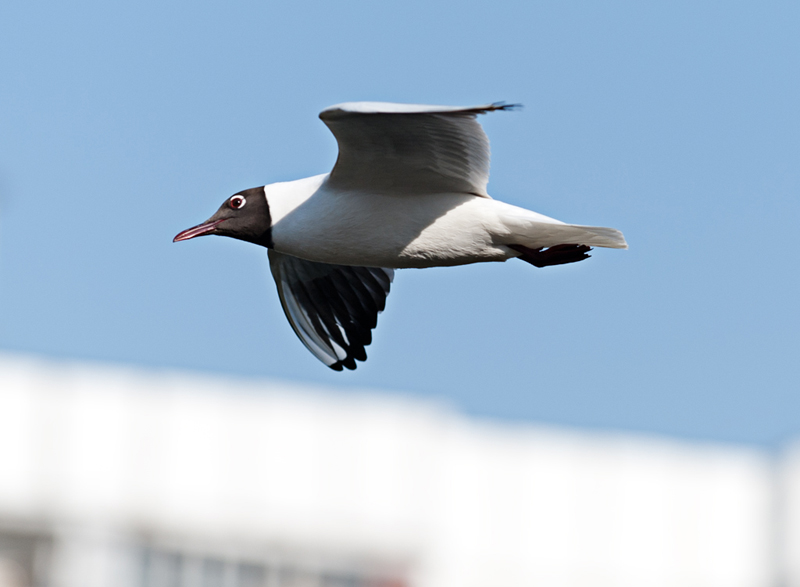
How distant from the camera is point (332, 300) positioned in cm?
719

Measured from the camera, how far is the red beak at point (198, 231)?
6211mm

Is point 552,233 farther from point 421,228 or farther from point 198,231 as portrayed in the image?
point 198,231

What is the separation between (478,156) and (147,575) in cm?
1528

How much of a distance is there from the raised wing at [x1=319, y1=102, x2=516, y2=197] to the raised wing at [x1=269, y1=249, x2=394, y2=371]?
4.81 feet

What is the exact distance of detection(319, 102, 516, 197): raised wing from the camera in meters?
5.23

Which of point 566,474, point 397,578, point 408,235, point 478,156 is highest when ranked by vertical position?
point 478,156

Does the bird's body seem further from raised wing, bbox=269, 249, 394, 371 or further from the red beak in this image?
raised wing, bbox=269, 249, 394, 371

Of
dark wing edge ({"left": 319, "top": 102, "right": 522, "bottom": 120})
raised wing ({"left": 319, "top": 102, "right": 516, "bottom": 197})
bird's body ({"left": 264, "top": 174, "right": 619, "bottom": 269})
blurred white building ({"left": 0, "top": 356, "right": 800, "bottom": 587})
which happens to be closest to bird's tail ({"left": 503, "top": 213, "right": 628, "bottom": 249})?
bird's body ({"left": 264, "top": 174, "right": 619, "bottom": 269})

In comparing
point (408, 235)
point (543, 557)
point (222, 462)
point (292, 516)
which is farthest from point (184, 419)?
→ point (408, 235)

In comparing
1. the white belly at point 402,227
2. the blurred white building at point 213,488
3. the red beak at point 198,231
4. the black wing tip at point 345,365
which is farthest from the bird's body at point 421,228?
the blurred white building at point 213,488

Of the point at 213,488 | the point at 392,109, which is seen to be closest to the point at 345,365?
the point at 392,109

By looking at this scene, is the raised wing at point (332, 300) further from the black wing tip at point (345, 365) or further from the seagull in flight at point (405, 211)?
the seagull in flight at point (405, 211)

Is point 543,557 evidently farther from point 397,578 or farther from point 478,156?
point 478,156

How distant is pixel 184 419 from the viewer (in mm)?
19750
